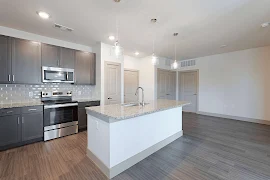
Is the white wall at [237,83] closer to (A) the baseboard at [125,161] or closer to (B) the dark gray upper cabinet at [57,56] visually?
(A) the baseboard at [125,161]

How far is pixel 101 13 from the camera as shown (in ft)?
7.72

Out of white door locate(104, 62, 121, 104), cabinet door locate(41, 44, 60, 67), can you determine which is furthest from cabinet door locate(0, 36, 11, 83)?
white door locate(104, 62, 121, 104)

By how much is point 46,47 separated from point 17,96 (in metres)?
1.42

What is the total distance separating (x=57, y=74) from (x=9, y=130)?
5.23 ft

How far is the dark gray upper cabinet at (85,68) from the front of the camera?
12.4 feet

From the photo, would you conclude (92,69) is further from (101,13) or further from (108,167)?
(108,167)

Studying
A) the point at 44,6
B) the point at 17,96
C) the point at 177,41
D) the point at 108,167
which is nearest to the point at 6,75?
the point at 17,96

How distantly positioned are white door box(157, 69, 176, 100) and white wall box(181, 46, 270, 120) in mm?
1285

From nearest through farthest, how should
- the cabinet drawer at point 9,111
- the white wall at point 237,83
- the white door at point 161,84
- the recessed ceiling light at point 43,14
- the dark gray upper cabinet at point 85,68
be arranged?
1. the recessed ceiling light at point 43,14
2. the cabinet drawer at point 9,111
3. the dark gray upper cabinet at point 85,68
4. the white wall at point 237,83
5. the white door at point 161,84

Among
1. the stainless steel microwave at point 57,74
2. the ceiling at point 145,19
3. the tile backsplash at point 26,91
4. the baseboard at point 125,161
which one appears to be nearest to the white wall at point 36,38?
the ceiling at point 145,19

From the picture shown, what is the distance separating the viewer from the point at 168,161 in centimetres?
221

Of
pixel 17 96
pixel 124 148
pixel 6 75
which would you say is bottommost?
pixel 124 148

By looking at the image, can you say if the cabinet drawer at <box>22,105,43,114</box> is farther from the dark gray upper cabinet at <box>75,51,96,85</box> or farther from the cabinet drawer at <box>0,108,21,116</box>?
the dark gray upper cabinet at <box>75,51,96,85</box>

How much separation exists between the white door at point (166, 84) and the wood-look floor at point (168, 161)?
3041 millimetres
